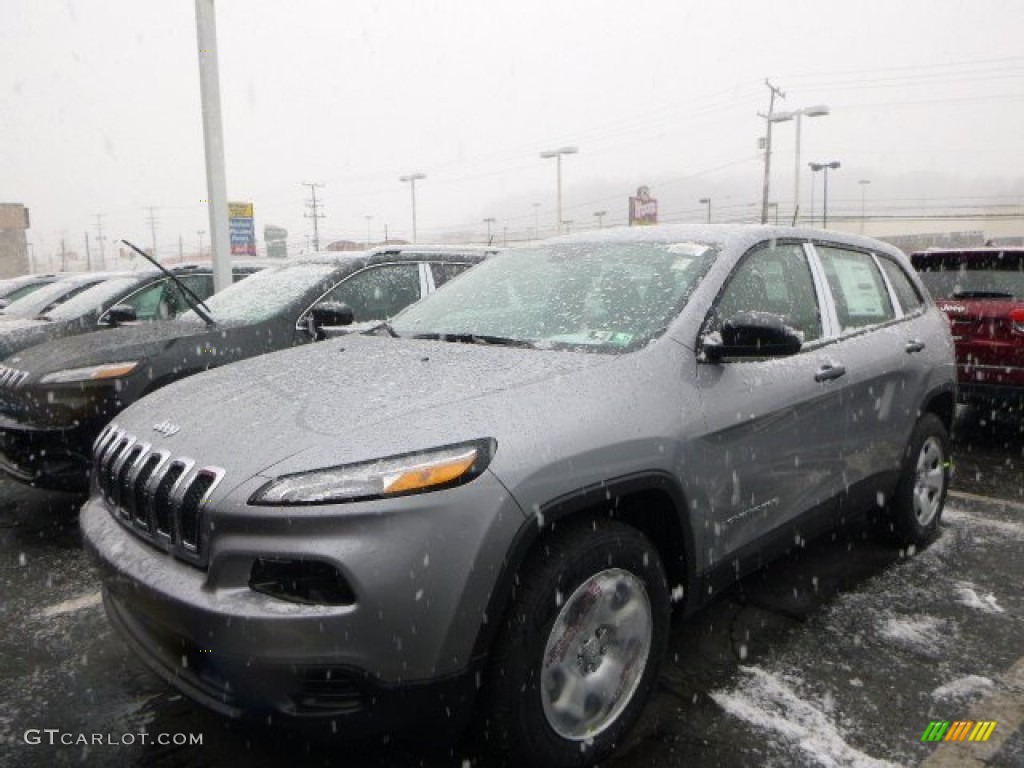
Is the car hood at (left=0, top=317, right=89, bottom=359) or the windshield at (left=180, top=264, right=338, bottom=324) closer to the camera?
the windshield at (left=180, top=264, right=338, bottom=324)

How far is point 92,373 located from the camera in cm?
435

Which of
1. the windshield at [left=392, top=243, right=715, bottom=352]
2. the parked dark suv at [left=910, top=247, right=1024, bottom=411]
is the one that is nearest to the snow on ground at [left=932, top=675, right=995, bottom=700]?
the windshield at [left=392, top=243, right=715, bottom=352]

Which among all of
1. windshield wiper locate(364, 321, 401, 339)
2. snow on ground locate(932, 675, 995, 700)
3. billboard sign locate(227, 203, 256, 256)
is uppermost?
billboard sign locate(227, 203, 256, 256)

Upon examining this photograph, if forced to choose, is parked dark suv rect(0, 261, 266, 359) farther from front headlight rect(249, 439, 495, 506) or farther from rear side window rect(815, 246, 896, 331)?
rear side window rect(815, 246, 896, 331)

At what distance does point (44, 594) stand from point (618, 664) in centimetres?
282

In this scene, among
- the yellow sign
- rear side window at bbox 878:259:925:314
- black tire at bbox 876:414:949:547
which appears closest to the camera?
black tire at bbox 876:414:949:547

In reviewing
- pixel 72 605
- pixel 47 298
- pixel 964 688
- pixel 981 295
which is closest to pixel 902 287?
pixel 964 688

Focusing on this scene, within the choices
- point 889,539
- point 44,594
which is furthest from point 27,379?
point 889,539

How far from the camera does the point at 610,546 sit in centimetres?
225

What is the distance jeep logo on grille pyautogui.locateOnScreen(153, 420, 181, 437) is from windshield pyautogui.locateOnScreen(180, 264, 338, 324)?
2717 mm

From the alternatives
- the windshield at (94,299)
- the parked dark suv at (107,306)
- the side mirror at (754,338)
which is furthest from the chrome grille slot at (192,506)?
the windshield at (94,299)

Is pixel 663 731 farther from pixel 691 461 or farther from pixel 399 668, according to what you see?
pixel 399 668

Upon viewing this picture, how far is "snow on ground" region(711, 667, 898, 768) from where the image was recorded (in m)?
2.40

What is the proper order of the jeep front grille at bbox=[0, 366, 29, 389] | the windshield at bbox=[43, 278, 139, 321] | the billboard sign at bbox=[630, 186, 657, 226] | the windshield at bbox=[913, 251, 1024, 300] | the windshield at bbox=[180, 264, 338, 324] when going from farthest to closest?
the billboard sign at bbox=[630, 186, 657, 226] < the windshield at bbox=[43, 278, 139, 321] < the windshield at bbox=[913, 251, 1024, 300] < the windshield at bbox=[180, 264, 338, 324] < the jeep front grille at bbox=[0, 366, 29, 389]
